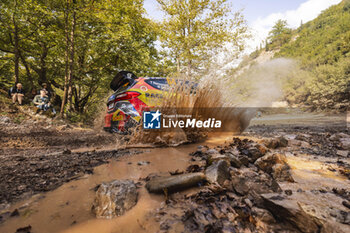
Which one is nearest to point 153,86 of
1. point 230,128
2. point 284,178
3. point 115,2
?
point 230,128

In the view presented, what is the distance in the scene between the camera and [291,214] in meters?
0.81

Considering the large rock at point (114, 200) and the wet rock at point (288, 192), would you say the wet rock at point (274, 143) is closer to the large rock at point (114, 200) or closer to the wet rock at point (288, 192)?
the wet rock at point (288, 192)

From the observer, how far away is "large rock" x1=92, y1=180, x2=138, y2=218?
912mm

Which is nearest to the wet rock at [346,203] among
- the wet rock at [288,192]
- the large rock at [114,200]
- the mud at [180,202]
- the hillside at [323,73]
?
the mud at [180,202]

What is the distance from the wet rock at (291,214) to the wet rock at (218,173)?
335 millimetres

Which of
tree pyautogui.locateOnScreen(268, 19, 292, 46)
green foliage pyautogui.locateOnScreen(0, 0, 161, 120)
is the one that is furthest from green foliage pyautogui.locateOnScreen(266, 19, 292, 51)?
green foliage pyautogui.locateOnScreen(0, 0, 161, 120)

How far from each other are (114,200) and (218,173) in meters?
0.79

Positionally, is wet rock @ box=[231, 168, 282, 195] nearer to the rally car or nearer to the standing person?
the rally car

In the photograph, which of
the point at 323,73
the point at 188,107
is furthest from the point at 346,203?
the point at 323,73

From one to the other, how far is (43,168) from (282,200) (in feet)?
6.82

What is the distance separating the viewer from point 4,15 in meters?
7.52

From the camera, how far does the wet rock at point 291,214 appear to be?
774 mm
